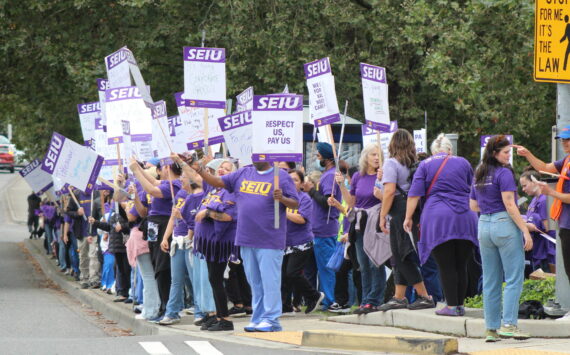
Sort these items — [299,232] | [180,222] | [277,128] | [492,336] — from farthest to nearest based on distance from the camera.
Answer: [299,232] < [180,222] < [277,128] < [492,336]

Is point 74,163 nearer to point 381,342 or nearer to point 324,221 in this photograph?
point 324,221

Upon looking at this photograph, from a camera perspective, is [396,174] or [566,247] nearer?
[566,247]

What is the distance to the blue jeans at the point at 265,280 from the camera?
11.2 metres

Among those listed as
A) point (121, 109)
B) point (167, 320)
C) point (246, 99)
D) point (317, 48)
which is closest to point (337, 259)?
point (167, 320)

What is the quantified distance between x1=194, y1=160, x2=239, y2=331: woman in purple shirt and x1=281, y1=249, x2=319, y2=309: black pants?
80.6 inches

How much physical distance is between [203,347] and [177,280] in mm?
2517

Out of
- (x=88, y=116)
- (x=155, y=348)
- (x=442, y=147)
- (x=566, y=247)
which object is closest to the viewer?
(x=566, y=247)

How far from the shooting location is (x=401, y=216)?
37.6 feet

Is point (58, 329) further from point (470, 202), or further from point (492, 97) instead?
point (492, 97)

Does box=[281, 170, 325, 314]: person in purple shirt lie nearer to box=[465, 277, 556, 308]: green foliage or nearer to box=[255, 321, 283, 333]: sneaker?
box=[255, 321, 283, 333]: sneaker

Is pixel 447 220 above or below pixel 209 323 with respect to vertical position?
above

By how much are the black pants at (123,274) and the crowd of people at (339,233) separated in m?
1.17

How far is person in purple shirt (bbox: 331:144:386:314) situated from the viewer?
12164 mm

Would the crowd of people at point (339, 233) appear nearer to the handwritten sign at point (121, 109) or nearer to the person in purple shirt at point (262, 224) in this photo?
the person in purple shirt at point (262, 224)
